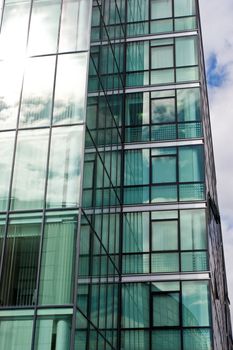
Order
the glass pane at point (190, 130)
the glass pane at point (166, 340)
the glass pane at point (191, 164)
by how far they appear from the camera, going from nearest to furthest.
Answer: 1. the glass pane at point (166, 340)
2. the glass pane at point (191, 164)
3. the glass pane at point (190, 130)

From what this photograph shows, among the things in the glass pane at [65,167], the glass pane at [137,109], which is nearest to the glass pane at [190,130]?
the glass pane at [137,109]

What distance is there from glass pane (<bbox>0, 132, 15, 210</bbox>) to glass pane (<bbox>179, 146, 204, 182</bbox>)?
8.49m

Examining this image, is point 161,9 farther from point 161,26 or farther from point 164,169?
point 164,169

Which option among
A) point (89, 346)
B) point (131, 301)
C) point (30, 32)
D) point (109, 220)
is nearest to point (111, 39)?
point (30, 32)

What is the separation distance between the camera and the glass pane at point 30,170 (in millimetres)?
17875

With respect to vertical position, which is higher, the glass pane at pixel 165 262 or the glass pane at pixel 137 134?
the glass pane at pixel 137 134

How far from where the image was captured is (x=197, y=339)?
21.6 m

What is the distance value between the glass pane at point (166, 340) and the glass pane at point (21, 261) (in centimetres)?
748

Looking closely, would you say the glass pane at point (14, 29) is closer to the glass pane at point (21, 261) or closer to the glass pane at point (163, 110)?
the glass pane at point (21, 261)

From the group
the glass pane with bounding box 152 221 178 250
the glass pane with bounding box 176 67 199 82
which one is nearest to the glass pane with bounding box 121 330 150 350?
the glass pane with bounding box 152 221 178 250

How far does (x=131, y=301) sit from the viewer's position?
74.6 ft

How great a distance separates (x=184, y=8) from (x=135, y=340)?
53.6 ft

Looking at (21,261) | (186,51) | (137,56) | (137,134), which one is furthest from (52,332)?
(186,51)

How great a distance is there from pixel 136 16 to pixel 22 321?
58.1 ft
